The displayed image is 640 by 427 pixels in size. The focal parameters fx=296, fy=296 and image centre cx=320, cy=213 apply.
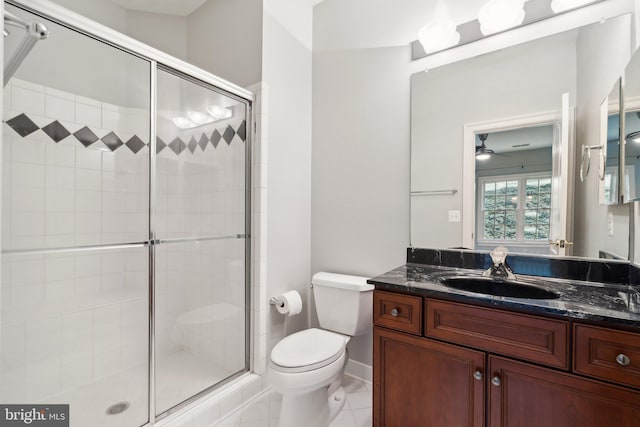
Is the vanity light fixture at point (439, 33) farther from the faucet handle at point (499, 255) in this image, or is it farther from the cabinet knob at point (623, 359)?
the cabinet knob at point (623, 359)

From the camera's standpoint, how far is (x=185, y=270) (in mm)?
1804

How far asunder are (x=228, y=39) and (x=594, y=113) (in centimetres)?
221

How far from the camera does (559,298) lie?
1158 millimetres

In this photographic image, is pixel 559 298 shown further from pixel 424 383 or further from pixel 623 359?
pixel 424 383

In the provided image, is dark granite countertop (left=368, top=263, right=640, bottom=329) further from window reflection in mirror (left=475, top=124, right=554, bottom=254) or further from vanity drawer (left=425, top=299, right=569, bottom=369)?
window reflection in mirror (left=475, top=124, right=554, bottom=254)

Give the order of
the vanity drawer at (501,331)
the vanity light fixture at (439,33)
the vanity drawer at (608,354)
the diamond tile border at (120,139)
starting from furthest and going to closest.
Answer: the vanity light fixture at (439,33) → the diamond tile border at (120,139) → the vanity drawer at (501,331) → the vanity drawer at (608,354)

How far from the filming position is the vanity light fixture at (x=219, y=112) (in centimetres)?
186

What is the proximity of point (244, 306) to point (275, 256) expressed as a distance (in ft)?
1.26

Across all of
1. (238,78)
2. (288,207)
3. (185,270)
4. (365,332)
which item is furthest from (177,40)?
(365,332)

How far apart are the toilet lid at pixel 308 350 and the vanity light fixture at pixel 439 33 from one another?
1811 mm

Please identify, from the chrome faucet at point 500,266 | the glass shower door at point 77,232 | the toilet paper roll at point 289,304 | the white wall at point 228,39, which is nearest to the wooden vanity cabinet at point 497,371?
the chrome faucet at point 500,266

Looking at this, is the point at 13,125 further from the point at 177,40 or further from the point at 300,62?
the point at 300,62

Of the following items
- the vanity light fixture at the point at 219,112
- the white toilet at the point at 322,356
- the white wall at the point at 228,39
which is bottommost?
the white toilet at the point at 322,356

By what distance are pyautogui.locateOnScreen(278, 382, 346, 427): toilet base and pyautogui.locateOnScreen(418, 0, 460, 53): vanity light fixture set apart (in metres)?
2.08
